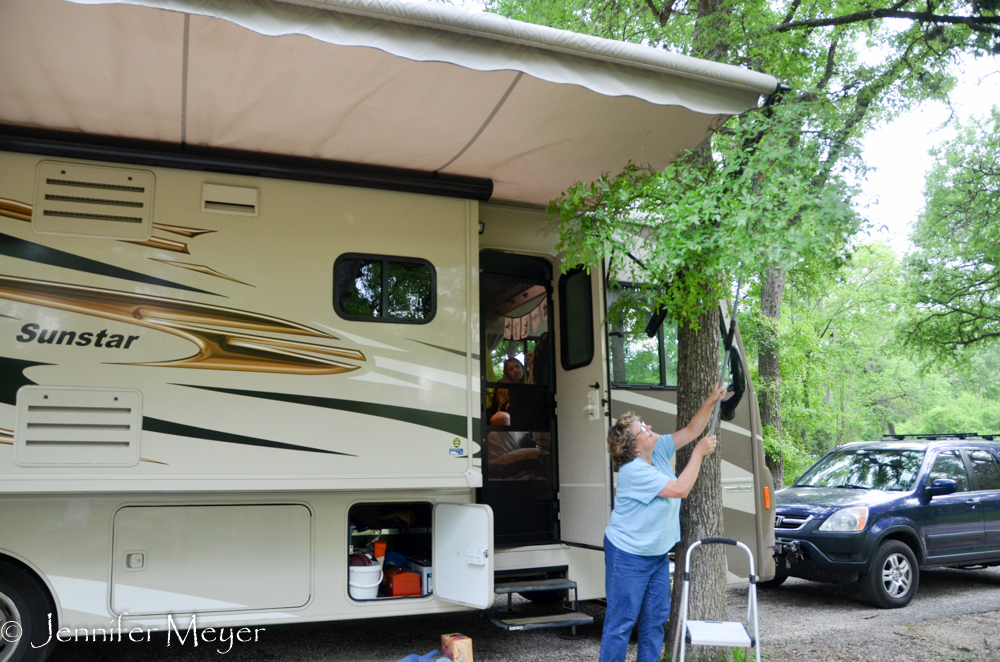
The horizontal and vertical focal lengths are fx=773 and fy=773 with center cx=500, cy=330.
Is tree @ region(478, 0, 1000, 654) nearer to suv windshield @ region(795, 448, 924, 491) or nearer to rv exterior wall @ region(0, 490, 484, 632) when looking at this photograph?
rv exterior wall @ region(0, 490, 484, 632)

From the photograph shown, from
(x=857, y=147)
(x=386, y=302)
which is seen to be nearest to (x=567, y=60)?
(x=857, y=147)

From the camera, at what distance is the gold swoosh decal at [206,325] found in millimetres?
3951

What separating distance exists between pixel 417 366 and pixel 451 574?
4.08 feet

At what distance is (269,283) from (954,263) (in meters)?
11.1

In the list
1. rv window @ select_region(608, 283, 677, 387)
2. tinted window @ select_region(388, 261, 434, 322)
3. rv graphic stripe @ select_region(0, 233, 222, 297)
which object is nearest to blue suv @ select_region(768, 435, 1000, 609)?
rv window @ select_region(608, 283, 677, 387)

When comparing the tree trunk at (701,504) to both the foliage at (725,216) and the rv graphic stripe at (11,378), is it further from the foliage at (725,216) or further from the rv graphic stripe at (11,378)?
the rv graphic stripe at (11,378)

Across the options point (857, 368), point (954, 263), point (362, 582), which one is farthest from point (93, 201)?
point (857, 368)

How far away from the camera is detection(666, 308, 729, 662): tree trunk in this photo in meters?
4.31

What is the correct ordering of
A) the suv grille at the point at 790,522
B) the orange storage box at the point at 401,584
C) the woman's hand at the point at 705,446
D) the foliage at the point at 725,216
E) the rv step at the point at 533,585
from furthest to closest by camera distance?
1. the suv grille at the point at 790,522
2. the rv step at the point at 533,585
3. the orange storage box at the point at 401,584
4. the woman's hand at the point at 705,446
5. the foliage at the point at 725,216

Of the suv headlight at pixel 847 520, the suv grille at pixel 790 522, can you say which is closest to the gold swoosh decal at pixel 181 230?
the suv grille at pixel 790 522

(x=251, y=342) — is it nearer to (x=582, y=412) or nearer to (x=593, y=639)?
(x=582, y=412)

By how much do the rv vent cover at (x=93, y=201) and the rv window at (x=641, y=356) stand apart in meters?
3.06

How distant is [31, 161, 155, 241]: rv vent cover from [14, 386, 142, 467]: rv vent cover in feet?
2.81

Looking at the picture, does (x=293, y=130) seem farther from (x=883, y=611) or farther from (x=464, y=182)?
(x=883, y=611)
